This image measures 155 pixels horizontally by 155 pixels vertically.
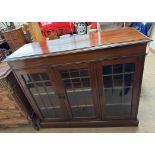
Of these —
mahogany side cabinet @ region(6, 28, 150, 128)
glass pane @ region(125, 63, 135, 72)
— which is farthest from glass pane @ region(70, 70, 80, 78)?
glass pane @ region(125, 63, 135, 72)

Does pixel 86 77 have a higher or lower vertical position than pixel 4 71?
lower

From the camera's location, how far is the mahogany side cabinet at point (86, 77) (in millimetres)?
1288

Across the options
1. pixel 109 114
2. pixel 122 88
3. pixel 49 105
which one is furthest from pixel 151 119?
pixel 49 105

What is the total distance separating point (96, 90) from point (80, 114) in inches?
17.9

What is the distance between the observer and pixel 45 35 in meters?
→ 2.71

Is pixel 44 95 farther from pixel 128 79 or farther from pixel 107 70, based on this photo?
pixel 128 79

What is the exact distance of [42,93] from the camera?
1651 millimetres

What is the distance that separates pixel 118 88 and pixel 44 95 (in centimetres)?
81

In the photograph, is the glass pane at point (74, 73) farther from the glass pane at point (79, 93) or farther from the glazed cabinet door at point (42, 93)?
the glazed cabinet door at point (42, 93)

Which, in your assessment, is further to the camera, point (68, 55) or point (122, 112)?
point (122, 112)

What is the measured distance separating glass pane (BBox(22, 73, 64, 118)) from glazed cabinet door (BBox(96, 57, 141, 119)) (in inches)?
21.0

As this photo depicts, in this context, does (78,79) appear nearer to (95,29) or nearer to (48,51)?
(48,51)

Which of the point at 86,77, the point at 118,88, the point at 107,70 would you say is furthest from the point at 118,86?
the point at 86,77

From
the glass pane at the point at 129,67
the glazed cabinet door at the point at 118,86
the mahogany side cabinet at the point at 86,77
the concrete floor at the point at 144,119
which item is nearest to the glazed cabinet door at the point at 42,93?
the mahogany side cabinet at the point at 86,77
